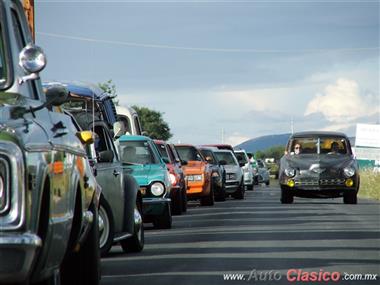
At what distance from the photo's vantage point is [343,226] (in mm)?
19797

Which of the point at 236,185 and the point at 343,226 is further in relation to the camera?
the point at 236,185

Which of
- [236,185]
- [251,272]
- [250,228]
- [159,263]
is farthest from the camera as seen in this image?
[236,185]

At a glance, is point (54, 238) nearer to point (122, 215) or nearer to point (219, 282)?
point (219, 282)

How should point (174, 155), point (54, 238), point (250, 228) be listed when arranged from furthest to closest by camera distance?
1. point (174, 155)
2. point (250, 228)
3. point (54, 238)

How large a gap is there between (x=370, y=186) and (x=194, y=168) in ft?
52.0

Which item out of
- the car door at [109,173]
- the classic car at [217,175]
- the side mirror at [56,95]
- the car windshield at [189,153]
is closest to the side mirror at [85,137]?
the side mirror at [56,95]

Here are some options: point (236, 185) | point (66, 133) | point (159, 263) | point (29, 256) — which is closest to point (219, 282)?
point (159, 263)

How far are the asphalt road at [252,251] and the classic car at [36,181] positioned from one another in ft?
7.39

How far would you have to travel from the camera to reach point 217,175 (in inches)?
1330

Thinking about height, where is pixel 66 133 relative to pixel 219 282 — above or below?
above

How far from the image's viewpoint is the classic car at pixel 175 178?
24208 millimetres

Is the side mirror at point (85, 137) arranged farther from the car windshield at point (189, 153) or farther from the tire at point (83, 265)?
the car windshield at point (189, 153)

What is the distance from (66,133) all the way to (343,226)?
40.6ft

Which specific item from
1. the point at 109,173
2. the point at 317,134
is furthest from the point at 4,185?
the point at 317,134
